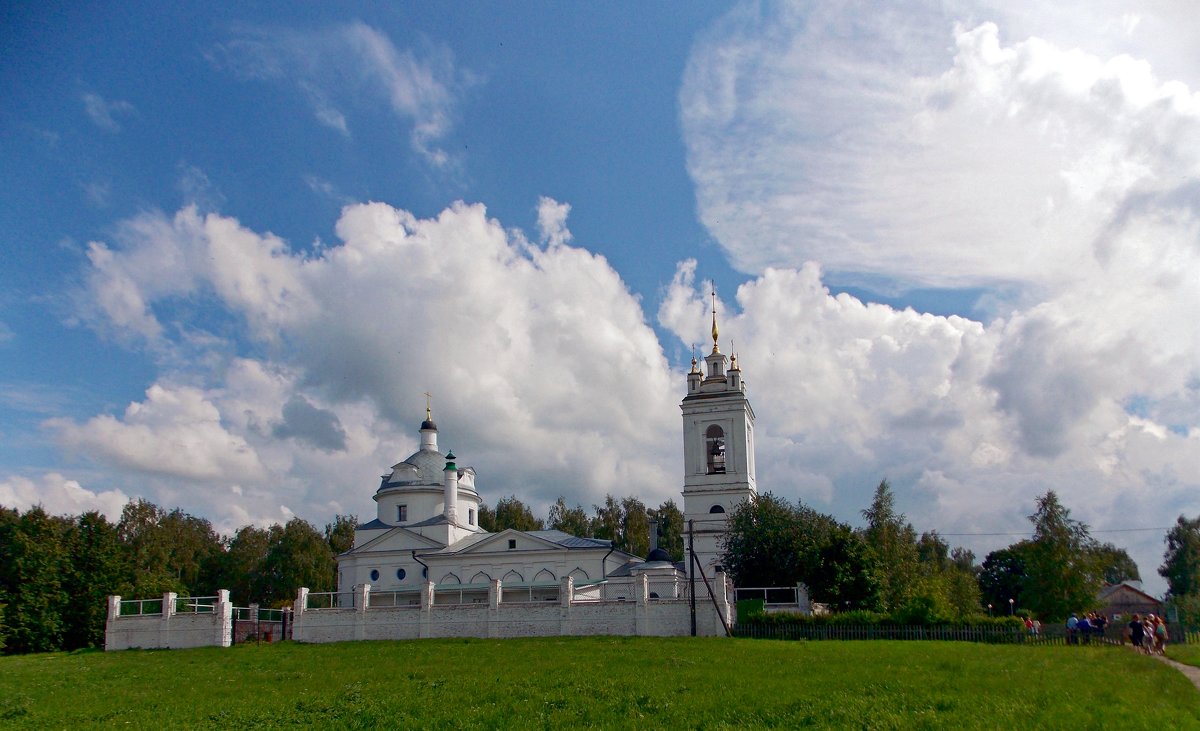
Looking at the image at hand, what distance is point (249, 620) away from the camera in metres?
41.1

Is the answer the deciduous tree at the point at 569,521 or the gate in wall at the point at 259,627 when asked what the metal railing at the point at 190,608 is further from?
the deciduous tree at the point at 569,521

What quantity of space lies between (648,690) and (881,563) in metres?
30.7

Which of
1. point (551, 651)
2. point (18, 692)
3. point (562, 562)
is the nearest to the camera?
point (18, 692)

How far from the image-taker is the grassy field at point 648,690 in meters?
13.0

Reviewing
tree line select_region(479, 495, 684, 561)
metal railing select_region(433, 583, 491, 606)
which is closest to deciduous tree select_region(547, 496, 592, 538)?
tree line select_region(479, 495, 684, 561)

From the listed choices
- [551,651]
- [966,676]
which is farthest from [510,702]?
[551,651]

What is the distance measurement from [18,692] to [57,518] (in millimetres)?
36011

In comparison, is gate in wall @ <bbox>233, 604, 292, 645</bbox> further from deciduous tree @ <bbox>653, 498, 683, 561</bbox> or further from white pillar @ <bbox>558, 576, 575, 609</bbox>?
deciduous tree @ <bbox>653, 498, 683, 561</bbox>

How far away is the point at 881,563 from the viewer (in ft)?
144

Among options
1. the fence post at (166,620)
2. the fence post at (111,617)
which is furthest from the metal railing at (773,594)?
the fence post at (111,617)

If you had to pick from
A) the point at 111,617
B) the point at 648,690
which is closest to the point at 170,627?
the point at 111,617

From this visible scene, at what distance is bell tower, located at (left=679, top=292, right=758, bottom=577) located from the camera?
49562 mm

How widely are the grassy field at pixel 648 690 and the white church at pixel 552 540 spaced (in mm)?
22282

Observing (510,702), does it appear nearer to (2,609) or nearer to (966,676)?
(966,676)
